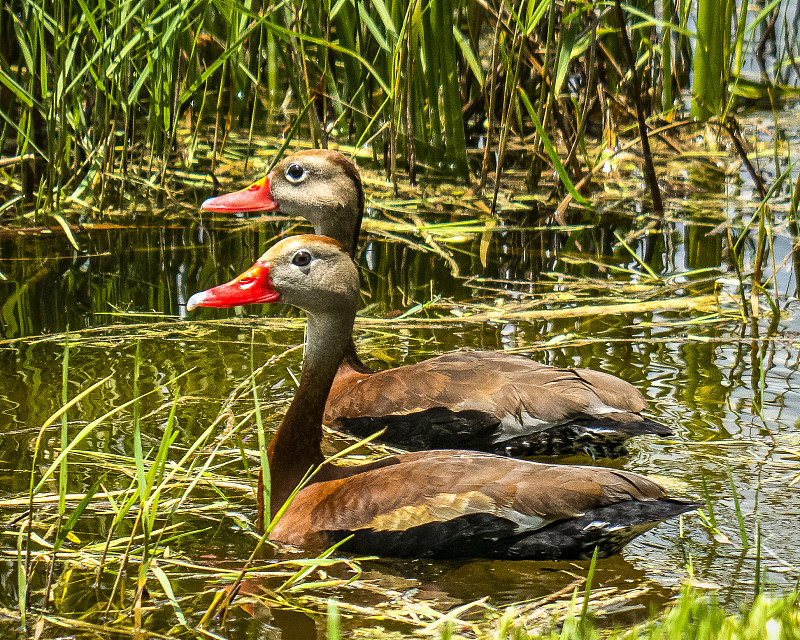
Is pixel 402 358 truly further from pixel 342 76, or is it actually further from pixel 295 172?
pixel 342 76

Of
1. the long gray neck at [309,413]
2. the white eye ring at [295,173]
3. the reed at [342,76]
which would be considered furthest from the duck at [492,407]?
the reed at [342,76]

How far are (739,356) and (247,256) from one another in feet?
10.0

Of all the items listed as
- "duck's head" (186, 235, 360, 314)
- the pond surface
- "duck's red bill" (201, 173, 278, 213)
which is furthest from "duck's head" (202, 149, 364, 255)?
"duck's head" (186, 235, 360, 314)

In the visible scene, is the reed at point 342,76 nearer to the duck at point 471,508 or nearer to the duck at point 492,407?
the duck at point 492,407

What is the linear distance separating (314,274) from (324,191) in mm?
1470

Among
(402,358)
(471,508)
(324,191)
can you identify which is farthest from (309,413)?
(324,191)

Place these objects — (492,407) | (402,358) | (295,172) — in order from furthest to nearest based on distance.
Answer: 1. (295,172)
2. (402,358)
3. (492,407)

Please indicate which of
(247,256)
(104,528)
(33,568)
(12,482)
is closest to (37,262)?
(247,256)

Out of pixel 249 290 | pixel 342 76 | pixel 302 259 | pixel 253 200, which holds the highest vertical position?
pixel 342 76

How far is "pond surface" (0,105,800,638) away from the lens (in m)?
3.61

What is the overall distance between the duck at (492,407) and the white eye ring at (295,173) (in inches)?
43.1

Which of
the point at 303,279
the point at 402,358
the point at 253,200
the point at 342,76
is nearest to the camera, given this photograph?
the point at 303,279

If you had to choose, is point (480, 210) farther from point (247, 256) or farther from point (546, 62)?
point (247, 256)

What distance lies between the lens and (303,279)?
4445 millimetres
